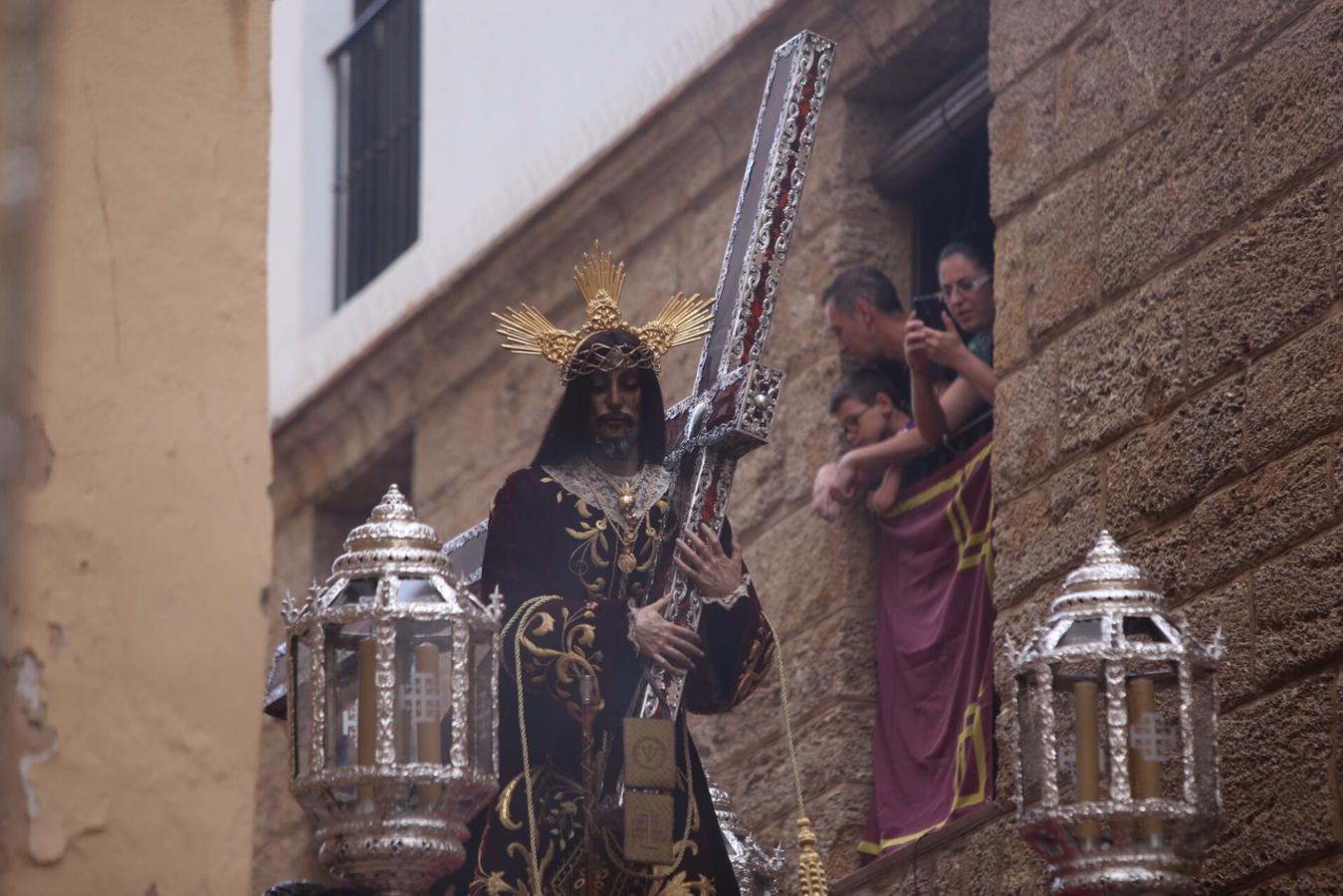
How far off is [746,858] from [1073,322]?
6.08 feet

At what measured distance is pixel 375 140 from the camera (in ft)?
41.6

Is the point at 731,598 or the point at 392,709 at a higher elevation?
the point at 731,598

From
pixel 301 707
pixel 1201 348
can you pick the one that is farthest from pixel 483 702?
pixel 1201 348

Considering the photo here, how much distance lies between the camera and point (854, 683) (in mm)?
8227

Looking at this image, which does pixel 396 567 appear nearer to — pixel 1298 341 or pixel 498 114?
pixel 1298 341

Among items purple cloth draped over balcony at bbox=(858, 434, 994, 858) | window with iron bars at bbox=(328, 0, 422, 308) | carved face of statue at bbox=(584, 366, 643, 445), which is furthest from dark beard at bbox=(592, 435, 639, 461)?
window with iron bars at bbox=(328, 0, 422, 308)

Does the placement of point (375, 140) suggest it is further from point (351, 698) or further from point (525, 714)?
point (351, 698)

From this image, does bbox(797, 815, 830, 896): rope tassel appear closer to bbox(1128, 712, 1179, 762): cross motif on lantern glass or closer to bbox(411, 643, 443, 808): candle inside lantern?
bbox(1128, 712, 1179, 762): cross motif on lantern glass

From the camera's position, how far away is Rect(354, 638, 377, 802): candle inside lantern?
16.1 feet

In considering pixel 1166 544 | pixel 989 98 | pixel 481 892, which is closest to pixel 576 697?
pixel 481 892

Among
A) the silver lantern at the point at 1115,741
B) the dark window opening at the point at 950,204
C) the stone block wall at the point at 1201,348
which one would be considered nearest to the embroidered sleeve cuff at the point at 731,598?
the silver lantern at the point at 1115,741

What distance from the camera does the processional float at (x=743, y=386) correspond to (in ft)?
19.0

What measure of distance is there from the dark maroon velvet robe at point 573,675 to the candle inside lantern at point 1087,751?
0.93 metres

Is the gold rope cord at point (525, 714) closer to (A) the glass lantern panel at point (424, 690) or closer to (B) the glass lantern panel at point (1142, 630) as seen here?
(A) the glass lantern panel at point (424, 690)
